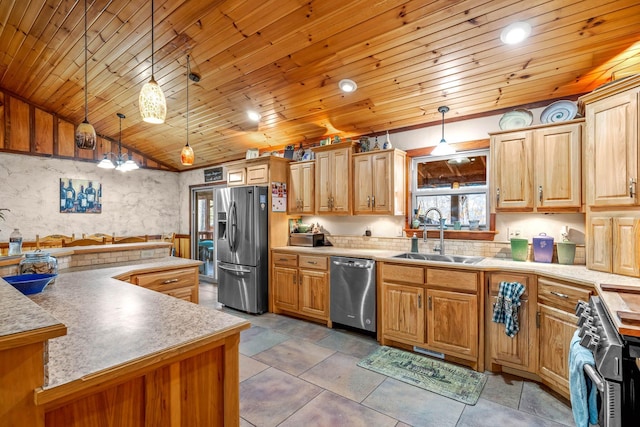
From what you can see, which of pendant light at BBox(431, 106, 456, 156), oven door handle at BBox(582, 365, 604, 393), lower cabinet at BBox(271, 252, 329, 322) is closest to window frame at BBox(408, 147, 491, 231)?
pendant light at BBox(431, 106, 456, 156)

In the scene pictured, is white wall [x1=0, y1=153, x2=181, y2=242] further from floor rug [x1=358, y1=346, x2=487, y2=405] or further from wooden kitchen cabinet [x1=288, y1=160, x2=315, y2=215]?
floor rug [x1=358, y1=346, x2=487, y2=405]

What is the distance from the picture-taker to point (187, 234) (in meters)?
6.79

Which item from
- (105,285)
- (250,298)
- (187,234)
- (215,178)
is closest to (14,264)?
(105,285)

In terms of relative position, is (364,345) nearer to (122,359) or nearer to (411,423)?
(411,423)

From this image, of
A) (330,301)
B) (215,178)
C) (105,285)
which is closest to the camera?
(105,285)

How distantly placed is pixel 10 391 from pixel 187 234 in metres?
6.44

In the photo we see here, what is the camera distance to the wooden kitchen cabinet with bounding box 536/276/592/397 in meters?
2.18

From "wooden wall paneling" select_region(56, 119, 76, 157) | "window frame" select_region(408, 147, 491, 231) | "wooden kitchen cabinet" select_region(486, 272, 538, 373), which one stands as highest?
"wooden wall paneling" select_region(56, 119, 76, 157)

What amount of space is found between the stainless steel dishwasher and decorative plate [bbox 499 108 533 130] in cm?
190

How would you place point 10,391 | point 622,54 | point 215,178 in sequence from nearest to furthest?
point 10,391
point 622,54
point 215,178

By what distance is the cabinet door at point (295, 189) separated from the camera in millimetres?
4348

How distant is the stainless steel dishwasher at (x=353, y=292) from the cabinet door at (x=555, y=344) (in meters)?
1.46

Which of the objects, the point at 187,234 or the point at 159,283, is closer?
the point at 159,283

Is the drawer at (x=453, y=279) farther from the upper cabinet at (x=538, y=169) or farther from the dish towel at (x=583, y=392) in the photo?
the dish towel at (x=583, y=392)
